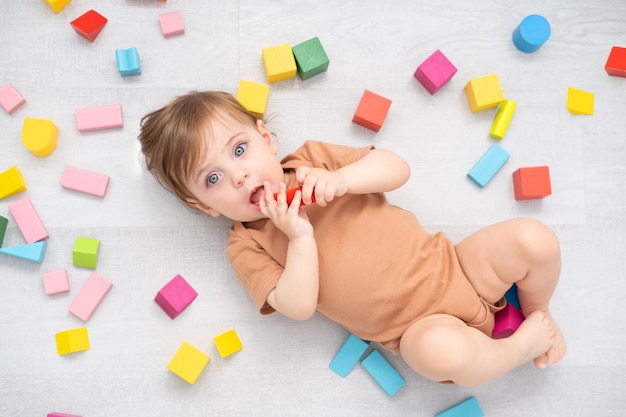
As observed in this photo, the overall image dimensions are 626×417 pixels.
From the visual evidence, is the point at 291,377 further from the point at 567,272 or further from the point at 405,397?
the point at 567,272

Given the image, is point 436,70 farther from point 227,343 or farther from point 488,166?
point 227,343

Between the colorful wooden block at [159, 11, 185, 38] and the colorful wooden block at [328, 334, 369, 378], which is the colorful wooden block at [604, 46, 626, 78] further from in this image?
the colorful wooden block at [159, 11, 185, 38]

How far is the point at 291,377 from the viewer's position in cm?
108

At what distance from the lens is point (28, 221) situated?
1091 mm

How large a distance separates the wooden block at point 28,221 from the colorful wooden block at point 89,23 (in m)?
0.33

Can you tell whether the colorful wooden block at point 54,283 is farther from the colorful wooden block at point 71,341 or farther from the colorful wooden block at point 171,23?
the colorful wooden block at point 171,23

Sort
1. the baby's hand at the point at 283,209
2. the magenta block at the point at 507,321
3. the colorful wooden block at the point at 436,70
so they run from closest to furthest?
the baby's hand at the point at 283,209
the magenta block at the point at 507,321
the colorful wooden block at the point at 436,70

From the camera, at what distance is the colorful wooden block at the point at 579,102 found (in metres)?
1.16

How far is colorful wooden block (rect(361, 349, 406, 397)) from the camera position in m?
1.07

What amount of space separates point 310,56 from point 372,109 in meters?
0.16

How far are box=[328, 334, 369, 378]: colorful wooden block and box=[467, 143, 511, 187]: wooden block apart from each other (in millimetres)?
376

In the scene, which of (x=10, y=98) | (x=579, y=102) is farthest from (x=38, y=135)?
(x=579, y=102)

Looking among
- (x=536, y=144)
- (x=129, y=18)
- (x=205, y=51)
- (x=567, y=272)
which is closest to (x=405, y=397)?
(x=567, y=272)

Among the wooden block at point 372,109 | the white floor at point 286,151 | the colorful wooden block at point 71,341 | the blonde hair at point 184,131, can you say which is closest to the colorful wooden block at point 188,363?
the white floor at point 286,151
